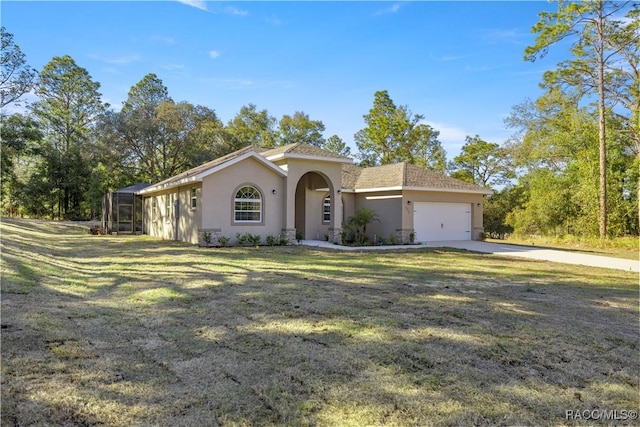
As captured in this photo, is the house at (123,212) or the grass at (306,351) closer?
the grass at (306,351)

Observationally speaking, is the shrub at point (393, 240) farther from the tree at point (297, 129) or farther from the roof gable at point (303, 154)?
the tree at point (297, 129)

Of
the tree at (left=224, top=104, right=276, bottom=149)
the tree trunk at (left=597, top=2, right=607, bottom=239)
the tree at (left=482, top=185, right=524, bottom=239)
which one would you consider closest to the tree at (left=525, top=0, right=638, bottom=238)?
the tree trunk at (left=597, top=2, right=607, bottom=239)

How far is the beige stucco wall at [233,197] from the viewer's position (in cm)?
1590

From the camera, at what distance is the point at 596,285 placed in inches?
344

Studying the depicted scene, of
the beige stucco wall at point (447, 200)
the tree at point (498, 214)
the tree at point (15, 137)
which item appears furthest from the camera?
the tree at point (498, 214)

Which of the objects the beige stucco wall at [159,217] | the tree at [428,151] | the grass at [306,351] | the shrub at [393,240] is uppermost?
the tree at [428,151]

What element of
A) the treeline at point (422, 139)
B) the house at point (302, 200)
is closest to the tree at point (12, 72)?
the treeline at point (422, 139)

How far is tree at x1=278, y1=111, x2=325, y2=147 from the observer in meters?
42.1

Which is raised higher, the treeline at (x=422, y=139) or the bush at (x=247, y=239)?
the treeline at (x=422, y=139)

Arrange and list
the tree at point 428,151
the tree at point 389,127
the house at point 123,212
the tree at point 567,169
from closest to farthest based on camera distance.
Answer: the tree at point 567,169, the house at point 123,212, the tree at point 389,127, the tree at point 428,151

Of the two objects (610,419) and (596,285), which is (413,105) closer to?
(596,285)

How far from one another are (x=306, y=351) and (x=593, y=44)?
25.1m

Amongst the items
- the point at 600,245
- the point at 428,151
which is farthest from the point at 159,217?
the point at 428,151

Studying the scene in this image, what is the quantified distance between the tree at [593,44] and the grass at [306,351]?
17001mm
